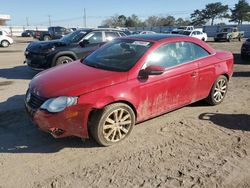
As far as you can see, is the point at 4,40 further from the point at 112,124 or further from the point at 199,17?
the point at 199,17

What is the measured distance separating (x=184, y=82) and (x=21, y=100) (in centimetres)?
387

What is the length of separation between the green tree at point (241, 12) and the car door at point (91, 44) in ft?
225

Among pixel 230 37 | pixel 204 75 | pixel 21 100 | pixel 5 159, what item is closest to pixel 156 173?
pixel 5 159

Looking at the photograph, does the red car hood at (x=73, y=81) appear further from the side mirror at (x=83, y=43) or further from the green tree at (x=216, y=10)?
the green tree at (x=216, y=10)

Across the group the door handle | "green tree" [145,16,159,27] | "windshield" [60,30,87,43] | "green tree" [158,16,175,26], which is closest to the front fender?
"windshield" [60,30,87,43]

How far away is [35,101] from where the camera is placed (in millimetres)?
4395

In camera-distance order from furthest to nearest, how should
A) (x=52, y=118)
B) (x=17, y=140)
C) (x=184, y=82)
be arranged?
1. (x=184, y=82)
2. (x=17, y=140)
3. (x=52, y=118)

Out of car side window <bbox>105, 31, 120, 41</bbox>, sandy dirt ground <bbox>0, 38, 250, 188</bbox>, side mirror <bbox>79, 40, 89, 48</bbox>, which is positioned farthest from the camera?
car side window <bbox>105, 31, 120, 41</bbox>

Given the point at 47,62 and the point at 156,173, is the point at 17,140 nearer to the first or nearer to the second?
the point at 156,173

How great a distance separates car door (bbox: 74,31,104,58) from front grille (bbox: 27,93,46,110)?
559 cm

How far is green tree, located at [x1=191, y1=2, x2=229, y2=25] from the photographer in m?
77.0

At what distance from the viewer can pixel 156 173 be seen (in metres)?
3.79

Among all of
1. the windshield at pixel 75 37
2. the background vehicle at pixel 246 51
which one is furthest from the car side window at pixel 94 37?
the background vehicle at pixel 246 51

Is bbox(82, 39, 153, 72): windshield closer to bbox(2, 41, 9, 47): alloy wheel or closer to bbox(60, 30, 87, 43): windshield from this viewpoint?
bbox(60, 30, 87, 43): windshield
